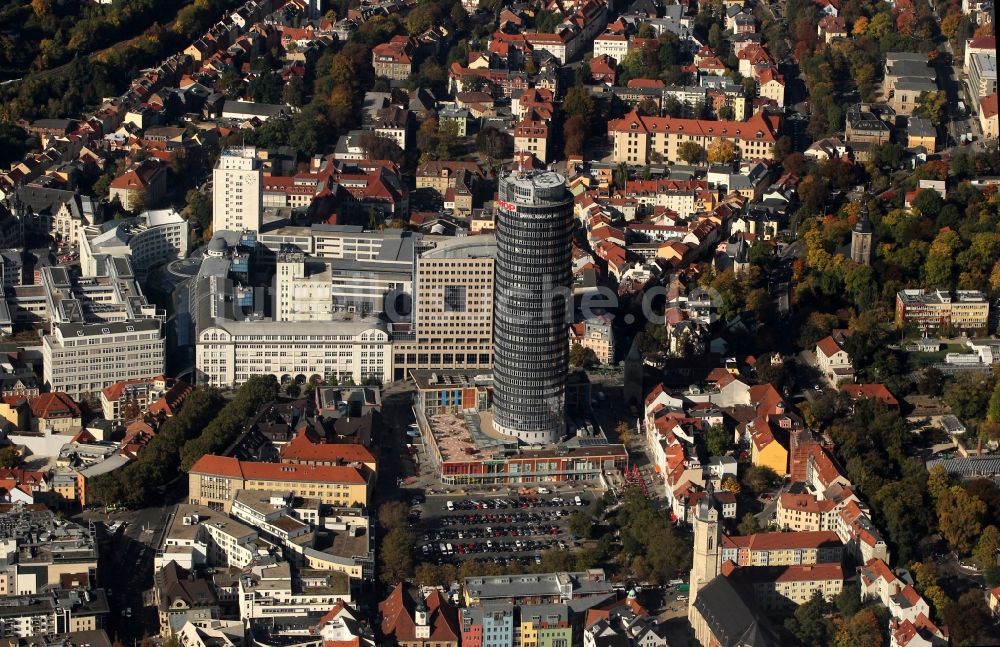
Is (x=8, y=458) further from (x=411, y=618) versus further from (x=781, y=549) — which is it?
(x=781, y=549)

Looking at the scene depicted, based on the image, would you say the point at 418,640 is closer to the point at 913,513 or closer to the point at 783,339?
the point at 913,513

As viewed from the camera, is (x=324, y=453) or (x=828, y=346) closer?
(x=324, y=453)

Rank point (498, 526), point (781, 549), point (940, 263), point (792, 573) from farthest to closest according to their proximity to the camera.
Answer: point (940, 263)
point (498, 526)
point (781, 549)
point (792, 573)

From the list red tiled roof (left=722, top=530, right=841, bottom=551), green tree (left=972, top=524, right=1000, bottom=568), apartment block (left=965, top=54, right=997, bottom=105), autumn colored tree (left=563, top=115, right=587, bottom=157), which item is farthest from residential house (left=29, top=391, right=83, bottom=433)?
apartment block (left=965, top=54, right=997, bottom=105)

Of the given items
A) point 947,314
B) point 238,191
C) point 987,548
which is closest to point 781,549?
point 987,548

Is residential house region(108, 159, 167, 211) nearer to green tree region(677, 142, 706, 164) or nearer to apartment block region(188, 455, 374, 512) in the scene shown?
green tree region(677, 142, 706, 164)

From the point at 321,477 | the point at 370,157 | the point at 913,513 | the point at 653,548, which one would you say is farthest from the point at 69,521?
the point at 370,157

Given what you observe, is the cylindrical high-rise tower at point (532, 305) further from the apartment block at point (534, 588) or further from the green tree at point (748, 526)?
the apartment block at point (534, 588)
